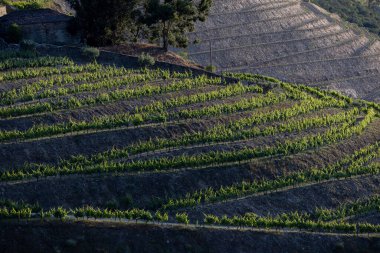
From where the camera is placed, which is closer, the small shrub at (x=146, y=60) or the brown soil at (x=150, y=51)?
the small shrub at (x=146, y=60)

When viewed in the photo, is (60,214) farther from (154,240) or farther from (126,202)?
(126,202)

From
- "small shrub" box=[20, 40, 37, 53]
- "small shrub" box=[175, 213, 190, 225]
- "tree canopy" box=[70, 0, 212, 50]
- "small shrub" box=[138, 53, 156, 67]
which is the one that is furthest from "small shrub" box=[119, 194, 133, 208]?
"tree canopy" box=[70, 0, 212, 50]

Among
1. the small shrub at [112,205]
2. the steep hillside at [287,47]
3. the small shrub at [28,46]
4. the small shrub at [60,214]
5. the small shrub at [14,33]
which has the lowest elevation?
the steep hillside at [287,47]

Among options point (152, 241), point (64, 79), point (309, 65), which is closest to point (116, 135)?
point (64, 79)

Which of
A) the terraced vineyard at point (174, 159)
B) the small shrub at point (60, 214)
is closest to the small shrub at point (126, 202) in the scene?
the terraced vineyard at point (174, 159)

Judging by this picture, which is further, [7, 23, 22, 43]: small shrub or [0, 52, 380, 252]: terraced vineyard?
[7, 23, 22, 43]: small shrub

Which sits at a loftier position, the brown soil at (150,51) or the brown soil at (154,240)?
the brown soil at (150,51)

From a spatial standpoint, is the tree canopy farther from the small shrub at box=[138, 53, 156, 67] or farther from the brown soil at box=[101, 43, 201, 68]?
the small shrub at box=[138, 53, 156, 67]

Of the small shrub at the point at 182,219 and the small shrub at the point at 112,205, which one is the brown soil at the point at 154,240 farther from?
the small shrub at the point at 112,205
